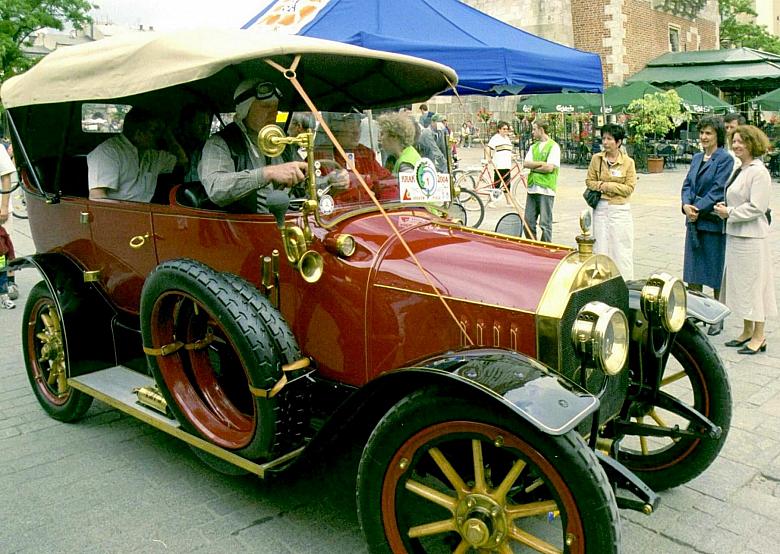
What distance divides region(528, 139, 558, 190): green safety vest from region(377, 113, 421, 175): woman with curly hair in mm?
5478

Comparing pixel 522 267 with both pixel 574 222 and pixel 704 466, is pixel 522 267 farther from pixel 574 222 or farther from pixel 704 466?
pixel 574 222

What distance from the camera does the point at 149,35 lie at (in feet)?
10.2

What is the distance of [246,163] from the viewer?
3289mm

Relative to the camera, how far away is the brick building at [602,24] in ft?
84.1

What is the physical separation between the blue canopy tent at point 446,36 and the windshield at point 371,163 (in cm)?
272

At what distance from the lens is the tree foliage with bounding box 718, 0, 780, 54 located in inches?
1524

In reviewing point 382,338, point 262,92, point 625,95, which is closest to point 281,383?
point 382,338

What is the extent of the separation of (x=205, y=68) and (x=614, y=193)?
15.5 ft

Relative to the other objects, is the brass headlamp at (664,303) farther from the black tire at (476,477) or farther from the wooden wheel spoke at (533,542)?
the wooden wheel spoke at (533,542)

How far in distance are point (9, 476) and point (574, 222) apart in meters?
9.15

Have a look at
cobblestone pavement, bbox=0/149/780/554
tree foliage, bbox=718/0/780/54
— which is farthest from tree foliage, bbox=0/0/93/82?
tree foliage, bbox=718/0/780/54

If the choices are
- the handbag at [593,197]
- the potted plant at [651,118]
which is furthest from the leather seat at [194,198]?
the potted plant at [651,118]

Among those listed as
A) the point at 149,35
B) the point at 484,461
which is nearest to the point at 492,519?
the point at 484,461

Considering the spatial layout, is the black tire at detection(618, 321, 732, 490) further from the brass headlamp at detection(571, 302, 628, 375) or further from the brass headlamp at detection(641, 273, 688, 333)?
the brass headlamp at detection(571, 302, 628, 375)
